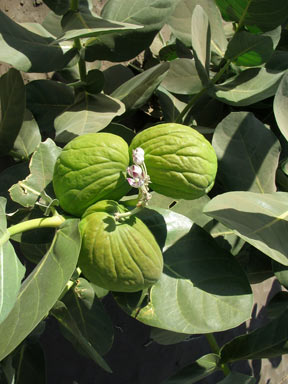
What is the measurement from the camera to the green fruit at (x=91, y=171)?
29.5 inches

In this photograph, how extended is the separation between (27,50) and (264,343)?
0.85 meters

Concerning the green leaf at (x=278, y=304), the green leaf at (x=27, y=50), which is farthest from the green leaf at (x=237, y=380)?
the green leaf at (x=27, y=50)

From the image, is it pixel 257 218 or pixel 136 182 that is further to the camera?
pixel 257 218

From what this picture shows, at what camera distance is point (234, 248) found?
109 cm

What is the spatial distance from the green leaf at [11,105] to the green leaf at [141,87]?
0.25 metres

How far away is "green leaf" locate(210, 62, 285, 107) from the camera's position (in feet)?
3.60

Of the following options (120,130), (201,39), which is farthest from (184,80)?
(120,130)

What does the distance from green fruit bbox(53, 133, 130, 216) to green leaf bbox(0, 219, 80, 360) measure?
5 centimetres

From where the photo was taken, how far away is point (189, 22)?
1.23 m

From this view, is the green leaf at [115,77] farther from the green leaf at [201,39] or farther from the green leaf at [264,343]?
the green leaf at [264,343]

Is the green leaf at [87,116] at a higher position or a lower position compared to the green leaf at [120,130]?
higher

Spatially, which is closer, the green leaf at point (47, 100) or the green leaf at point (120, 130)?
the green leaf at point (120, 130)

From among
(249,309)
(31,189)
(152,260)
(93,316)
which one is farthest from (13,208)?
(249,309)

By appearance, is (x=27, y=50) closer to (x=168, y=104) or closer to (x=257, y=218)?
(x=168, y=104)
